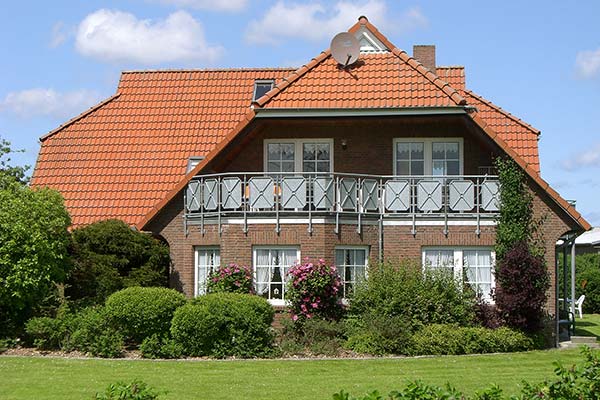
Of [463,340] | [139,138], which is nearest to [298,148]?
[139,138]

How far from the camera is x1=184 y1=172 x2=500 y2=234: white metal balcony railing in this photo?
78.0ft

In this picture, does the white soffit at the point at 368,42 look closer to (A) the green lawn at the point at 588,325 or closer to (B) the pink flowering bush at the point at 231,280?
(B) the pink flowering bush at the point at 231,280

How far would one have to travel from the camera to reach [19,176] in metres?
44.0

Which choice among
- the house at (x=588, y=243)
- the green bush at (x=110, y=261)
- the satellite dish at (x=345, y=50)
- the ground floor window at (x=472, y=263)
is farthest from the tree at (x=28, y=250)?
the house at (x=588, y=243)

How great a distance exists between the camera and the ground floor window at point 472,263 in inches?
963

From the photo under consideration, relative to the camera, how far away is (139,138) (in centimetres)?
3078

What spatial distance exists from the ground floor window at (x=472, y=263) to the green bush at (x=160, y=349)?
713 cm

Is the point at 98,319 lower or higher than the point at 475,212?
lower

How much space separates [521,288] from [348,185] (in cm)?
496

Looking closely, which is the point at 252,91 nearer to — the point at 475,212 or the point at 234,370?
the point at 475,212

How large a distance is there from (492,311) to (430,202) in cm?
325

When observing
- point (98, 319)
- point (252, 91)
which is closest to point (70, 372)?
point (98, 319)

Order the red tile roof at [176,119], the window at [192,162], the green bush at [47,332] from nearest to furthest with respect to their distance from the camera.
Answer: the green bush at [47,332] → the red tile roof at [176,119] → the window at [192,162]

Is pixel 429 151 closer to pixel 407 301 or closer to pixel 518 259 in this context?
pixel 518 259
